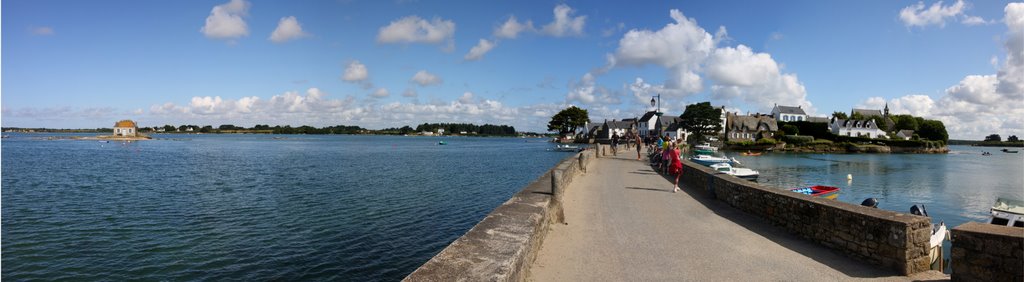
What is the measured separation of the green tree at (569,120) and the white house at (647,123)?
15.5 m

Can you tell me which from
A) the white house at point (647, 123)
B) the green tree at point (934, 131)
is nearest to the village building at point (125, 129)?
the white house at point (647, 123)

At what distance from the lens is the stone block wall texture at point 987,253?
457 cm

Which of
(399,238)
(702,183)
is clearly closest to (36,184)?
(399,238)

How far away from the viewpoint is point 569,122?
398ft

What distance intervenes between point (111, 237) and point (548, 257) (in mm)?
12383

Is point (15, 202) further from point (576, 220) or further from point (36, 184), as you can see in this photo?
point (576, 220)

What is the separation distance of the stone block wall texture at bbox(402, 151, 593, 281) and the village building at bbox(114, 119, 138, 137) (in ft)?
444

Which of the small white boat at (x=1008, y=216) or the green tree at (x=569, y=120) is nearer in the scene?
the small white boat at (x=1008, y=216)


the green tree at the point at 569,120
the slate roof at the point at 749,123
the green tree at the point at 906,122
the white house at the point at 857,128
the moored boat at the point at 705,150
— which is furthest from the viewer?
the green tree at the point at 569,120

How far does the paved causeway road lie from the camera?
19.9ft

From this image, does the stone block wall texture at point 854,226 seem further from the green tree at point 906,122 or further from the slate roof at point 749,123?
the green tree at point 906,122

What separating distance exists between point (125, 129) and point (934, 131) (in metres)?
184

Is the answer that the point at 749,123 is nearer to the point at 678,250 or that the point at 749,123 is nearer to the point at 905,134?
the point at 905,134

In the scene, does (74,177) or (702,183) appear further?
(74,177)
